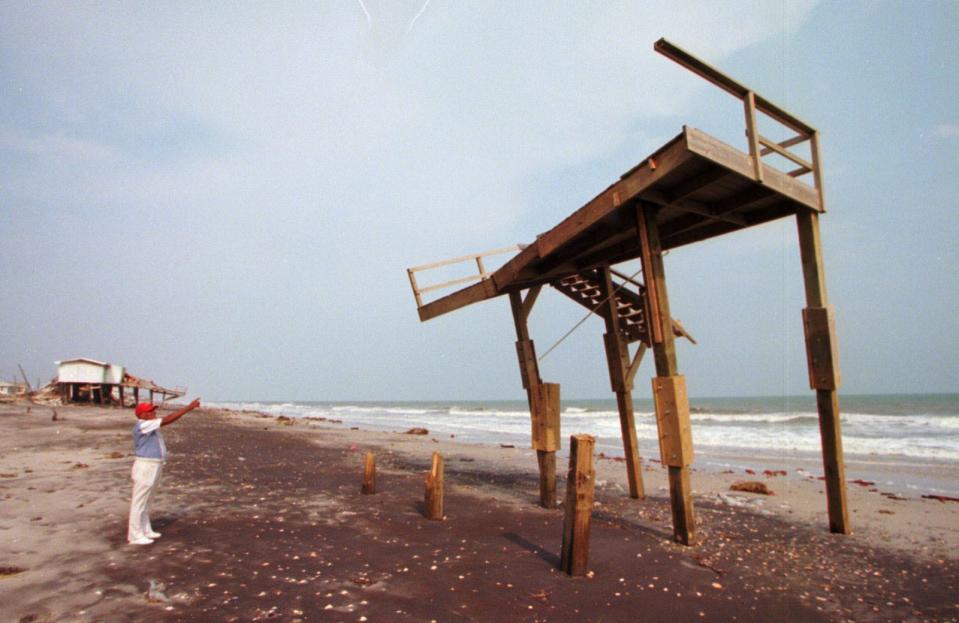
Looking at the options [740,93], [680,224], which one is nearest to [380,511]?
[680,224]

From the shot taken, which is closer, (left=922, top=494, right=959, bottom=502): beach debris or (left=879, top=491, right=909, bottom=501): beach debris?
(left=922, top=494, right=959, bottom=502): beach debris

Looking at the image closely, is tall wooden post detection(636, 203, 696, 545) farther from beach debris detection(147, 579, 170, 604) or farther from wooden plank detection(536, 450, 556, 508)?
beach debris detection(147, 579, 170, 604)

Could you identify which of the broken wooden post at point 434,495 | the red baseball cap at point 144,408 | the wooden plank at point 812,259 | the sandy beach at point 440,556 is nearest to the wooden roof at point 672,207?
the wooden plank at point 812,259

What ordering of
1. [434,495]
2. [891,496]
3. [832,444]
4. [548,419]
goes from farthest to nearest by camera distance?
1. [891,496]
2. [548,419]
3. [434,495]
4. [832,444]

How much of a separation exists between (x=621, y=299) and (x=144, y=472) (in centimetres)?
919

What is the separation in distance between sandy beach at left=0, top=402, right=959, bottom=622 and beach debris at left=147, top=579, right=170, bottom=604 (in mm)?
29

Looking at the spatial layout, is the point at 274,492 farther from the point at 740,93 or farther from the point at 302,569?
the point at 740,93

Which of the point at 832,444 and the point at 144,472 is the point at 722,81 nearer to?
the point at 832,444

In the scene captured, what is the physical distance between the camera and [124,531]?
796cm

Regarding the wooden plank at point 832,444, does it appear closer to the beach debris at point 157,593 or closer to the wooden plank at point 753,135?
the wooden plank at point 753,135

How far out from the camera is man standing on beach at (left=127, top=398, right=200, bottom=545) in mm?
7312

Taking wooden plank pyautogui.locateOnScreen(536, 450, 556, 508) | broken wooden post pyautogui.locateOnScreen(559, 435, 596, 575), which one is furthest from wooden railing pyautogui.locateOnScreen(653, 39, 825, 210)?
wooden plank pyautogui.locateOnScreen(536, 450, 556, 508)

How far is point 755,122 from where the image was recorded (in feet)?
24.2

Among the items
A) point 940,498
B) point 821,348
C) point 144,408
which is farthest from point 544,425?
point 940,498
